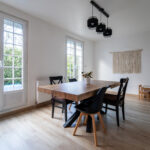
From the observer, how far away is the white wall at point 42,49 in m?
3.01

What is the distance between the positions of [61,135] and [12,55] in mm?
2163

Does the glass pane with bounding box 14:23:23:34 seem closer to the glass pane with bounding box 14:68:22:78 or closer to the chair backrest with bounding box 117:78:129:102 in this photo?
the glass pane with bounding box 14:68:22:78

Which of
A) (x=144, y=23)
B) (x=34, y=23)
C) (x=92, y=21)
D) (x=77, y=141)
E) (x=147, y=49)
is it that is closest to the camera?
(x=77, y=141)

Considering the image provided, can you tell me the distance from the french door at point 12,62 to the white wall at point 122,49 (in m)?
3.67

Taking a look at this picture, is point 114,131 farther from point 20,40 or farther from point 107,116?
point 20,40

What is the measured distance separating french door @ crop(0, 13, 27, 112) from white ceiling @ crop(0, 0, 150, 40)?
46 centimetres

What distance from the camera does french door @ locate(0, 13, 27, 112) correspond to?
8.32 feet

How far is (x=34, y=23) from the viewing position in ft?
10.2

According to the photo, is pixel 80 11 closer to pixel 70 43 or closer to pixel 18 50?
pixel 70 43

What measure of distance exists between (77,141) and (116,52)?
4227mm

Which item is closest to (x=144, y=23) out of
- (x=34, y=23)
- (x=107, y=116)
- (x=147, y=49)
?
(x=147, y=49)

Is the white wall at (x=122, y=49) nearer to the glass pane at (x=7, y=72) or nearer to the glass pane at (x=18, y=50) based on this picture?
the glass pane at (x=18, y=50)

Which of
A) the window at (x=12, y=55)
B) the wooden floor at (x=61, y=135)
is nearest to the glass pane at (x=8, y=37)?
the window at (x=12, y=55)

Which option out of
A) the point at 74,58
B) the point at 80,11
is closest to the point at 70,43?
the point at 74,58
